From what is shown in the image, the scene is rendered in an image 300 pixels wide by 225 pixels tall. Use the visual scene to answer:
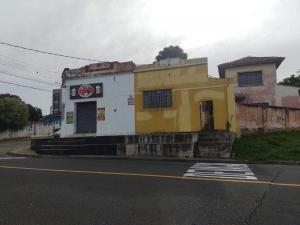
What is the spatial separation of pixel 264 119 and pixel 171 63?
706cm

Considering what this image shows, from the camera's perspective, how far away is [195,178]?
9.91 meters

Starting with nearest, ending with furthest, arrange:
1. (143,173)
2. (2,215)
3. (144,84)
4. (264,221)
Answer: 1. (264,221)
2. (2,215)
3. (143,173)
4. (144,84)

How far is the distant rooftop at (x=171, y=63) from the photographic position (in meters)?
21.4

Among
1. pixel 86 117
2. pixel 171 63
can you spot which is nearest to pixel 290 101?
pixel 171 63

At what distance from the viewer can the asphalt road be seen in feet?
18.8

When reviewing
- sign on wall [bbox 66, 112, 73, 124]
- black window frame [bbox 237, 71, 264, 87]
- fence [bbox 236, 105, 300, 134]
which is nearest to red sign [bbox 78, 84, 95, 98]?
sign on wall [bbox 66, 112, 73, 124]

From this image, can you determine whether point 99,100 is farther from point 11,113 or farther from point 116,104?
point 11,113

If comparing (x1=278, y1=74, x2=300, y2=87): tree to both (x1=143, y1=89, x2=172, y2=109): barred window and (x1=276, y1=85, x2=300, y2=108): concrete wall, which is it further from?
(x1=143, y1=89, x2=172, y2=109): barred window

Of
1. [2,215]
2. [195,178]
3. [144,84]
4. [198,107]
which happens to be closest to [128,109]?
[144,84]

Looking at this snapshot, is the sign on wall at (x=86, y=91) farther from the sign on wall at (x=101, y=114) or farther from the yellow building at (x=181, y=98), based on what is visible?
the yellow building at (x=181, y=98)

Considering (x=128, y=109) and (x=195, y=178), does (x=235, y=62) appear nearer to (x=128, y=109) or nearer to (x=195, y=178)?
(x=128, y=109)

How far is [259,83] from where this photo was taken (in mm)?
32031

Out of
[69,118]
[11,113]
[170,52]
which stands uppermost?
[170,52]

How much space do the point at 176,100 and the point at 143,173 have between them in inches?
438
